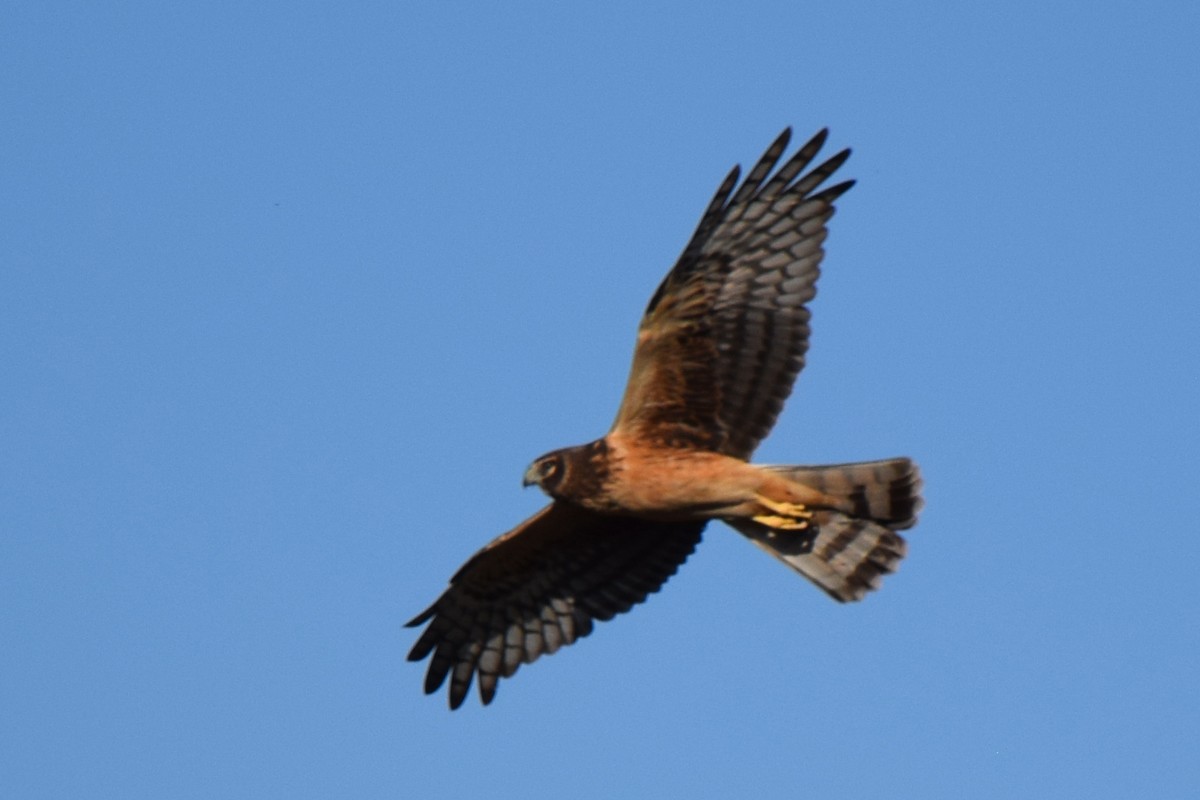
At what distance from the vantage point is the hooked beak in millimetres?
11594

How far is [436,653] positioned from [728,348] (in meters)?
3.11

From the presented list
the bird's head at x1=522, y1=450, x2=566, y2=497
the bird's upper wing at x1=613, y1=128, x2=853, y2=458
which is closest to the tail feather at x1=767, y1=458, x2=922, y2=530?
the bird's upper wing at x1=613, y1=128, x2=853, y2=458

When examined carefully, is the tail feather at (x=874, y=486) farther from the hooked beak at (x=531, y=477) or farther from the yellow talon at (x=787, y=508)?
the hooked beak at (x=531, y=477)

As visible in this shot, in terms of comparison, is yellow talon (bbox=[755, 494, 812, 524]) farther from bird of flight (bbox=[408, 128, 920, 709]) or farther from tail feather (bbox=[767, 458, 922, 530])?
tail feather (bbox=[767, 458, 922, 530])

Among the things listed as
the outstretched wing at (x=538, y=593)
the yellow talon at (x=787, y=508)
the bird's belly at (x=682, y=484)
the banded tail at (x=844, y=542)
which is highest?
the outstretched wing at (x=538, y=593)

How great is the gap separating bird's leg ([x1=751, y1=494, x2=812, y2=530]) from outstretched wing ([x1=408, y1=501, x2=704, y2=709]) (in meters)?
1.25

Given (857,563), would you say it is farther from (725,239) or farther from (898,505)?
(725,239)

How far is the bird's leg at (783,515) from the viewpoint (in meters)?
11.7

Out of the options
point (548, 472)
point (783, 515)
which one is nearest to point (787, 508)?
point (783, 515)

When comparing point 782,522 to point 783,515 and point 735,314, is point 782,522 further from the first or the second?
point 735,314

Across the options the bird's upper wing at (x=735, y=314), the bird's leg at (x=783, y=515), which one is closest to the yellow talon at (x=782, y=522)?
the bird's leg at (x=783, y=515)

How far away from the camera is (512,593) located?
43.0ft

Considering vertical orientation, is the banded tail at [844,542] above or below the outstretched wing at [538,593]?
below

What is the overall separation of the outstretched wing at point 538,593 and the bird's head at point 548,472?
1134mm
